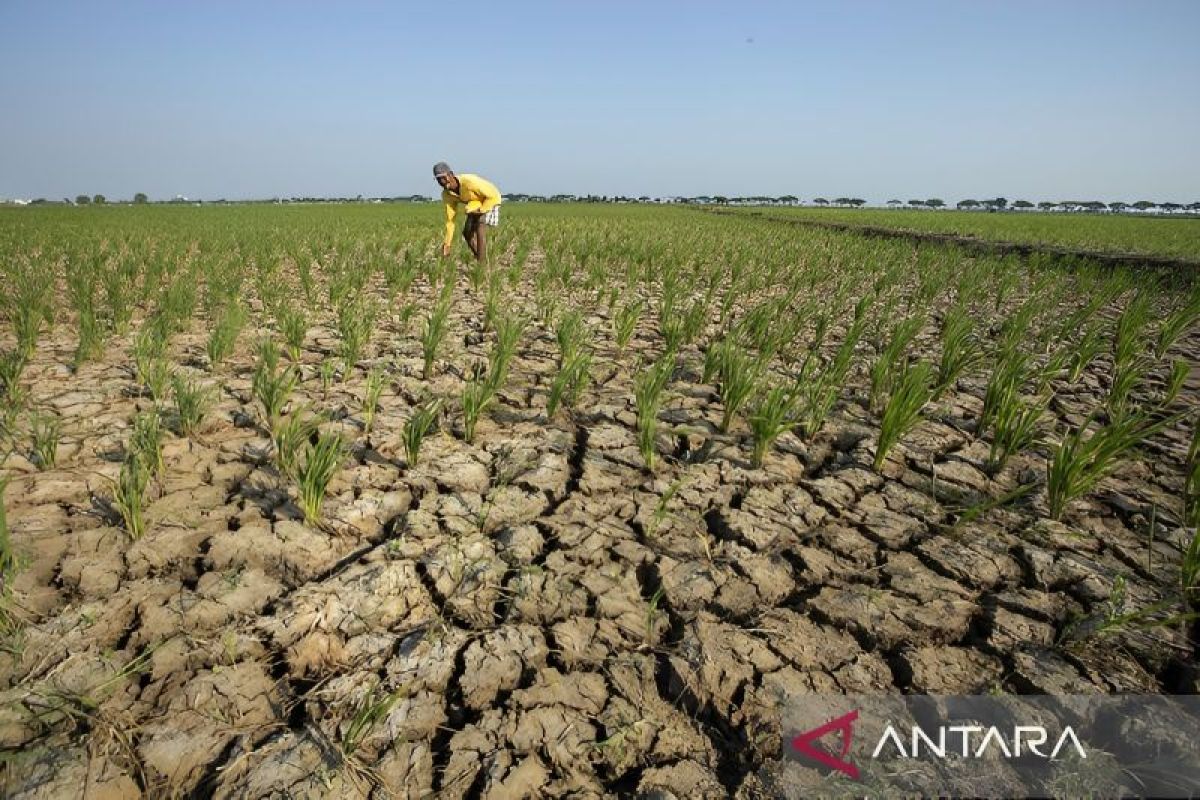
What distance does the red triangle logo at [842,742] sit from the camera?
1.08 metres

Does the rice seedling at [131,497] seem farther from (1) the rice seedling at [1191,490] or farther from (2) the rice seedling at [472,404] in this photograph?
(1) the rice seedling at [1191,490]

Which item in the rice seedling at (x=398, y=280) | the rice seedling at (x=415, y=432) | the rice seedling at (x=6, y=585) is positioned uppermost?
the rice seedling at (x=398, y=280)

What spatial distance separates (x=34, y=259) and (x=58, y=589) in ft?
26.9

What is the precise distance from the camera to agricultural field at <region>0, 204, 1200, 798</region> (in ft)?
3.64

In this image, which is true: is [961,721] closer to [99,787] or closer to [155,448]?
[99,787]

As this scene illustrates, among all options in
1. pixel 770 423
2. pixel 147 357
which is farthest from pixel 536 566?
pixel 147 357

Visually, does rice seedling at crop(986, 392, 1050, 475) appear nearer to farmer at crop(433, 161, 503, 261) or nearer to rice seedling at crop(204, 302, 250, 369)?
rice seedling at crop(204, 302, 250, 369)

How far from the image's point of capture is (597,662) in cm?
132

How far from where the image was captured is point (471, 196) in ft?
19.3

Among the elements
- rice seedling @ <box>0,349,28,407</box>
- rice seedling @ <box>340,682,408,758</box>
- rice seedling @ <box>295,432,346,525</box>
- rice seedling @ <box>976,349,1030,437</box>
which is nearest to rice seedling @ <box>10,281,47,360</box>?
rice seedling @ <box>0,349,28,407</box>

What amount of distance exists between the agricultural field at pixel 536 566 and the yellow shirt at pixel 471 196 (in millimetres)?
3203

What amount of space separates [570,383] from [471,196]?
384 cm

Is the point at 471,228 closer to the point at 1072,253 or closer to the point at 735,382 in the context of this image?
the point at 735,382

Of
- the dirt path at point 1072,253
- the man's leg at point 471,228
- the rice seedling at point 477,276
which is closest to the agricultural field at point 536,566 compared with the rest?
the rice seedling at point 477,276
